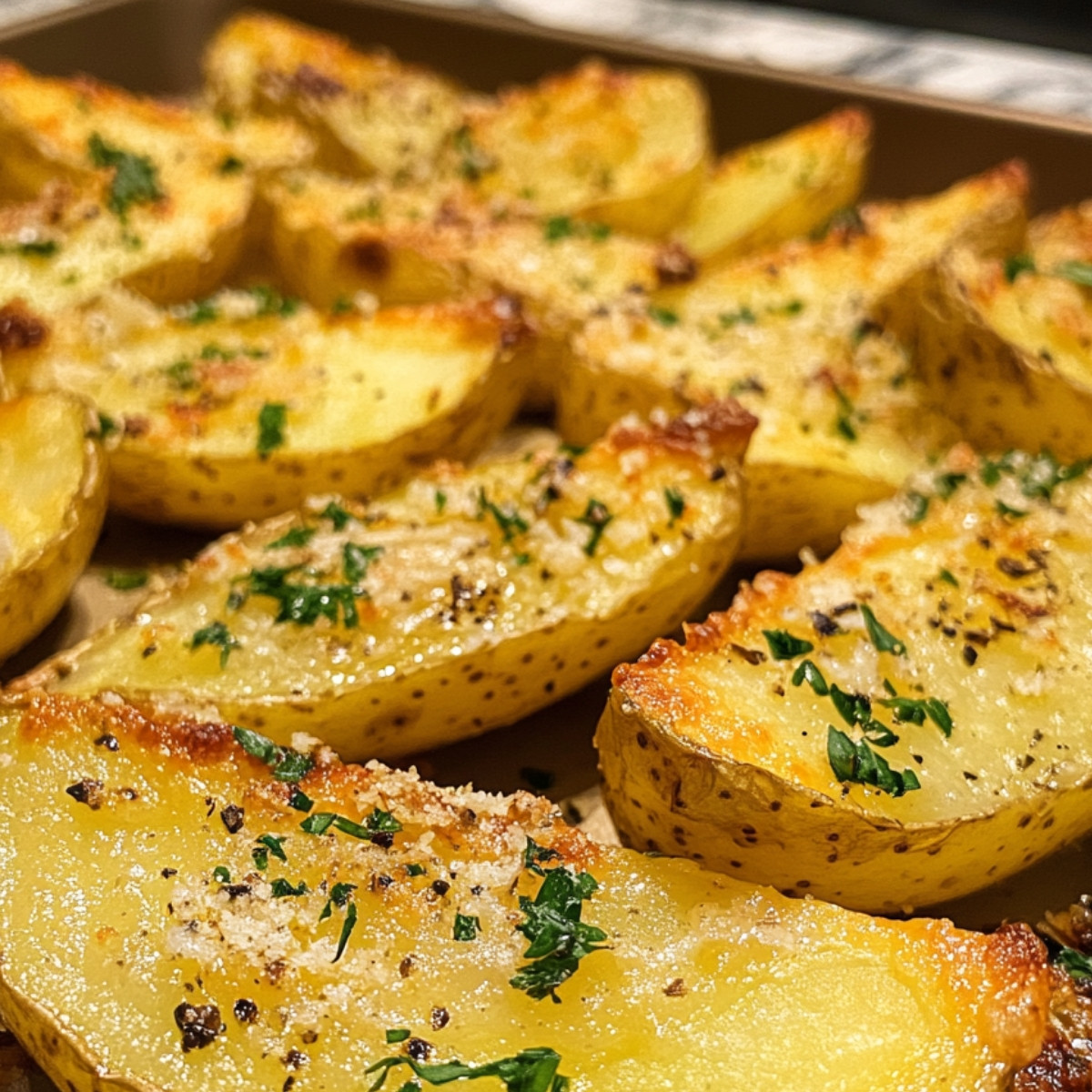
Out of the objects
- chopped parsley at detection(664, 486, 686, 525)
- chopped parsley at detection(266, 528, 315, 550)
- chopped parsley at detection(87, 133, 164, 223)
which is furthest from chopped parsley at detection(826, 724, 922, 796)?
chopped parsley at detection(87, 133, 164, 223)

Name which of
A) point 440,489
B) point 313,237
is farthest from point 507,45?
point 440,489

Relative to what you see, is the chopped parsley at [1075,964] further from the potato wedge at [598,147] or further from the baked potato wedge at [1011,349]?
the potato wedge at [598,147]

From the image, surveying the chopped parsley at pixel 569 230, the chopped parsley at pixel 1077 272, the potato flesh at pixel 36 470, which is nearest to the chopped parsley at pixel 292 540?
the potato flesh at pixel 36 470

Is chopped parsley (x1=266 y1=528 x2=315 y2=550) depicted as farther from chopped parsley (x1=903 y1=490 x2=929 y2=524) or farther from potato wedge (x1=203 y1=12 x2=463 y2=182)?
potato wedge (x1=203 y1=12 x2=463 y2=182)

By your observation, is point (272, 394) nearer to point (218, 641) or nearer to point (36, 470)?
point (36, 470)

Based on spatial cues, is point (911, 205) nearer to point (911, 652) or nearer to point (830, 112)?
point (830, 112)

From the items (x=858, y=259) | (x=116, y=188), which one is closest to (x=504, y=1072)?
(x=858, y=259)
